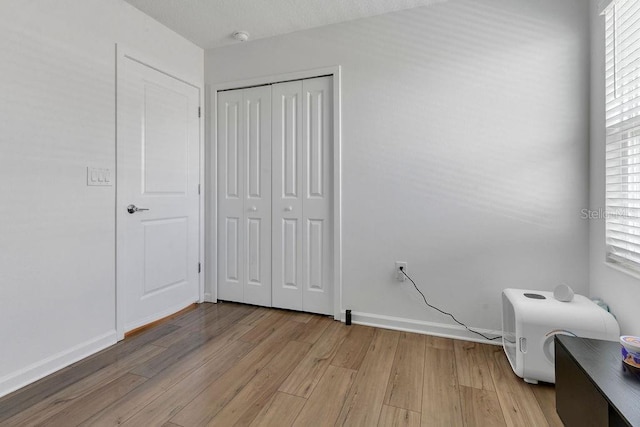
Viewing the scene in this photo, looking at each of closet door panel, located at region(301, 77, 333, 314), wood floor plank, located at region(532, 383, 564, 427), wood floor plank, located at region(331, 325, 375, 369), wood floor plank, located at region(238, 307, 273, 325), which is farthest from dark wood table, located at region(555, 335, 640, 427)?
wood floor plank, located at region(238, 307, 273, 325)

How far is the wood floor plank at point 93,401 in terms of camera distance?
1.40 m

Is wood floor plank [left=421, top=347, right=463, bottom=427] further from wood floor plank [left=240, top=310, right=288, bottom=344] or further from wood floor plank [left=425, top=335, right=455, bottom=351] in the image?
wood floor plank [left=240, top=310, right=288, bottom=344]

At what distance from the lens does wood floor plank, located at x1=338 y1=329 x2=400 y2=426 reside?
1.43 m

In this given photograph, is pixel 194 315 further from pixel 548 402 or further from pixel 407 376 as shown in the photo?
pixel 548 402

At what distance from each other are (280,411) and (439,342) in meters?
1.26

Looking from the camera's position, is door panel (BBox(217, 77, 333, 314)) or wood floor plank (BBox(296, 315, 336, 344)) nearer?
wood floor plank (BBox(296, 315, 336, 344))

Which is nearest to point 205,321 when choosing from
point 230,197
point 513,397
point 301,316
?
point 301,316

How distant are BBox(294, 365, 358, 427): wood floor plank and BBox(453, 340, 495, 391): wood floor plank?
2.04ft

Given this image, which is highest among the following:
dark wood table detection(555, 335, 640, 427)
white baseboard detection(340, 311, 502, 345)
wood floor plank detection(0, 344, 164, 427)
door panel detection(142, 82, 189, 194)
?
door panel detection(142, 82, 189, 194)

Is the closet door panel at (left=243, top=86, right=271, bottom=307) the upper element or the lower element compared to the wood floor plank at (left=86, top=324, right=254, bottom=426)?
upper

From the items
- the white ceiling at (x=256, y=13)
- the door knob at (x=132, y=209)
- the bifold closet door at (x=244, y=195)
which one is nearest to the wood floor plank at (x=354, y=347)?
the bifold closet door at (x=244, y=195)

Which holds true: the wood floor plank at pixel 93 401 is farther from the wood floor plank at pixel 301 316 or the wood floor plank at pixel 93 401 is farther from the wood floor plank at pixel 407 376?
the wood floor plank at pixel 407 376

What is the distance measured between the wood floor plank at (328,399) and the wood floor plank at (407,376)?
0.74 feet

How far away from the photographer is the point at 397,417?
56.0 inches
